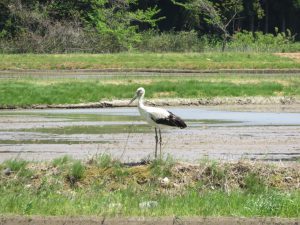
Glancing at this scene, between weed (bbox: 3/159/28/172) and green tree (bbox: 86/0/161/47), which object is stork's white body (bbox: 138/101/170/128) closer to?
weed (bbox: 3/159/28/172)

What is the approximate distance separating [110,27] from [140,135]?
39303 mm

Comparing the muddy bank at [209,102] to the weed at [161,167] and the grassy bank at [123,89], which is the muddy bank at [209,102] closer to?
the grassy bank at [123,89]

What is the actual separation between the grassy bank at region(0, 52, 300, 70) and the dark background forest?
281 inches

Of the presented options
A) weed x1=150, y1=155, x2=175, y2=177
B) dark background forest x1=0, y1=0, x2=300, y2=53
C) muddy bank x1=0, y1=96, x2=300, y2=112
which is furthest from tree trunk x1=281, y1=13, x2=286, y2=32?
weed x1=150, y1=155, x2=175, y2=177

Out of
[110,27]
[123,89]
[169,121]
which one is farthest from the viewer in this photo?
[110,27]

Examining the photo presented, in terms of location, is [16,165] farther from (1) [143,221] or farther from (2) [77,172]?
(1) [143,221]

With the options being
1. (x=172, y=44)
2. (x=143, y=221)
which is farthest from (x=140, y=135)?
(x=172, y=44)

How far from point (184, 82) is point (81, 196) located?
22.1m

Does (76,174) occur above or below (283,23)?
above

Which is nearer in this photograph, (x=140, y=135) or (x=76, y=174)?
(x=76, y=174)

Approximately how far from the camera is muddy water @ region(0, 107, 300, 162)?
52.4ft

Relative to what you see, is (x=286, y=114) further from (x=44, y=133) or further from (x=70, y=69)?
(x=70, y=69)

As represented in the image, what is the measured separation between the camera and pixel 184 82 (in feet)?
107

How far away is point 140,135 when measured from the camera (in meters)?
19.4
